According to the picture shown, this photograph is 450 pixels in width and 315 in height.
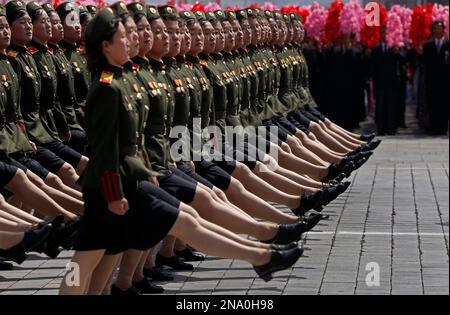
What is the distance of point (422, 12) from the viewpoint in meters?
30.7

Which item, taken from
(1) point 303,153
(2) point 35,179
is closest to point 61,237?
(2) point 35,179

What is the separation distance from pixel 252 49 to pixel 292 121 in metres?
2.09

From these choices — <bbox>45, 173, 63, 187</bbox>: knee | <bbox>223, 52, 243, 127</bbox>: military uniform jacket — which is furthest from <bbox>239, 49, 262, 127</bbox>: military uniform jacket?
<bbox>45, 173, 63, 187</bbox>: knee

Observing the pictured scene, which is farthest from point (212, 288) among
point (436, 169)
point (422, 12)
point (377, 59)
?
point (422, 12)

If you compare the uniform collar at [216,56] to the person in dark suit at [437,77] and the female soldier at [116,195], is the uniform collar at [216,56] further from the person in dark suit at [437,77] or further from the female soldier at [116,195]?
the person in dark suit at [437,77]

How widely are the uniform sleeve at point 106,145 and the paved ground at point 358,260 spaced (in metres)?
2.14

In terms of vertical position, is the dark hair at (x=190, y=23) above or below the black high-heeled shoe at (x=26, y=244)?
above

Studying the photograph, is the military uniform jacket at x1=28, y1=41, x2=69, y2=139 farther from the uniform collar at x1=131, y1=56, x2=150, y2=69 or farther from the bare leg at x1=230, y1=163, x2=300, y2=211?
the uniform collar at x1=131, y1=56, x2=150, y2=69

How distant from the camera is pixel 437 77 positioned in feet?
94.3

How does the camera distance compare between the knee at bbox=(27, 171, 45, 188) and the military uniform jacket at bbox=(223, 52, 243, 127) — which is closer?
the knee at bbox=(27, 171, 45, 188)

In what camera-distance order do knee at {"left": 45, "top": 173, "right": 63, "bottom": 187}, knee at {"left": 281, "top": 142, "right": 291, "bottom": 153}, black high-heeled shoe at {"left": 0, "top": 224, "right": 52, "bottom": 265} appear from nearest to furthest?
black high-heeled shoe at {"left": 0, "top": 224, "right": 52, "bottom": 265}
knee at {"left": 45, "top": 173, "right": 63, "bottom": 187}
knee at {"left": 281, "top": 142, "right": 291, "bottom": 153}

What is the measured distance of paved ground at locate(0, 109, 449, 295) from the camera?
34.5 feet

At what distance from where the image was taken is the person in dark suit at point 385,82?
28.6 meters

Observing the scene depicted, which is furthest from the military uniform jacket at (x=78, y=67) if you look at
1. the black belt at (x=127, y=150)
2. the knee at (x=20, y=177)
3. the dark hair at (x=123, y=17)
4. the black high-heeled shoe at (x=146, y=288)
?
the black belt at (x=127, y=150)
